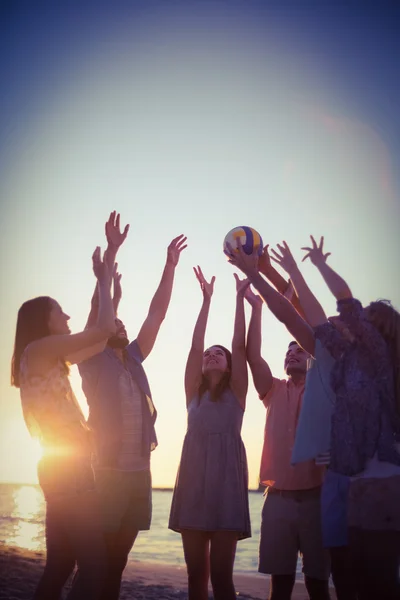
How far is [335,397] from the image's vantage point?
4.34 m

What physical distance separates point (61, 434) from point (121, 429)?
50.0 inches

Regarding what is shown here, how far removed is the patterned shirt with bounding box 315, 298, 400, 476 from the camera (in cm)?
404

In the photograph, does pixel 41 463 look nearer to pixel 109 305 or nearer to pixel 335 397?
Result: pixel 109 305

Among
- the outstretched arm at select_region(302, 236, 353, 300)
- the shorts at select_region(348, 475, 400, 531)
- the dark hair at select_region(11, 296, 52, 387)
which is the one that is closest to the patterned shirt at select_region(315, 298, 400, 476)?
the shorts at select_region(348, 475, 400, 531)

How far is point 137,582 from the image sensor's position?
13.0 metres

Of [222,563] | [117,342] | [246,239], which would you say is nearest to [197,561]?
[222,563]

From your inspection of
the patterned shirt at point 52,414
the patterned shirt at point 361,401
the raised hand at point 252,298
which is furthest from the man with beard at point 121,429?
the patterned shirt at point 361,401

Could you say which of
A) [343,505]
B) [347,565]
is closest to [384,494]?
[343,505]

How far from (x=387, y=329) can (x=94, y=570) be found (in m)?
2.65

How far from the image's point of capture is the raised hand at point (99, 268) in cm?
508

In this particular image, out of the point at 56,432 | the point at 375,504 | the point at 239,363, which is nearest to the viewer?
the point at 375,504

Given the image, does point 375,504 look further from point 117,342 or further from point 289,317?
point 117,342

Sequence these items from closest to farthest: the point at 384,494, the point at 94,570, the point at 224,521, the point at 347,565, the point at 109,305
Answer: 1. the point at 384,494
2. the point at 347,565
3. the point at 94,570
4. the point at 109,305
5. the point at 224,521

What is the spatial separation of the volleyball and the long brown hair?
7.55 feet
